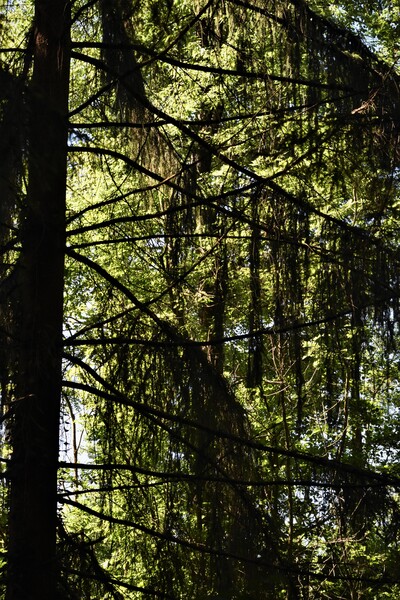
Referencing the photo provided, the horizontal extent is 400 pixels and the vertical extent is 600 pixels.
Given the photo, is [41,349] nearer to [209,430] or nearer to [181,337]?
[209,430]

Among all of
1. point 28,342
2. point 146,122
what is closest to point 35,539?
point 28,342

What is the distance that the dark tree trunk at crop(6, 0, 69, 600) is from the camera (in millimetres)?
4195

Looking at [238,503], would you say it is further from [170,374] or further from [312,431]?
[312,431]

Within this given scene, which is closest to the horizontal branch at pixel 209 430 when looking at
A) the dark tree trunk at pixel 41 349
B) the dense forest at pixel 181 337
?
the dense forest at pixel 181 337

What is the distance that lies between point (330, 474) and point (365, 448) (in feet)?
27.5

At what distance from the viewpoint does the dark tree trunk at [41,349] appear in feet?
13.8

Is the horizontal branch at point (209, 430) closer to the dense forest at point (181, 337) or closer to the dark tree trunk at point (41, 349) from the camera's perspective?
the dense forest at point (181, 337)

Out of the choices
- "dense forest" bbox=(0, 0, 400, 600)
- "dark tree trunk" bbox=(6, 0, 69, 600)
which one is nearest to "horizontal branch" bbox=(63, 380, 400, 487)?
"dense forest" bbox=(0, 0, 400, 600)

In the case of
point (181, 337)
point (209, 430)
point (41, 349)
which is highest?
point (181, 337)

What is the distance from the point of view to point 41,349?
425 cm

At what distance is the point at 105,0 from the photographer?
16.4ft

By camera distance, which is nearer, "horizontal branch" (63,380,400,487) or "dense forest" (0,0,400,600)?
"dense forest" (0,0,400,600)

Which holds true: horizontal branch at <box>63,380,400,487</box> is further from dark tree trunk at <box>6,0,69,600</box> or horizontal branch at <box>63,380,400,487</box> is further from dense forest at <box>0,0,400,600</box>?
dark tree trunk at <box>6,0,69,600</box>

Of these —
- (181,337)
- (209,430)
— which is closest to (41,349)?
(209,430)
